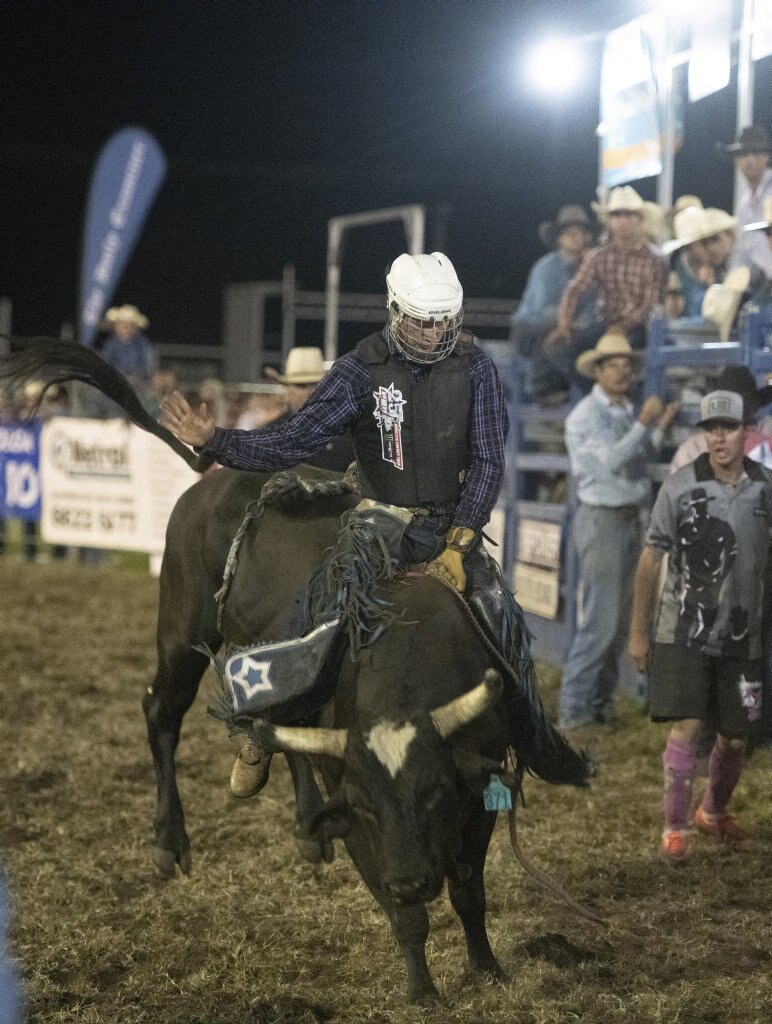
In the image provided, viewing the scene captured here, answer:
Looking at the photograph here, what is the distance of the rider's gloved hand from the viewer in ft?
11.9

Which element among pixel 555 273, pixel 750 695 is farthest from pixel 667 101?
pixel 750 695

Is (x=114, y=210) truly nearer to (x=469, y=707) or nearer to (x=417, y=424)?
(x=417, y=424)

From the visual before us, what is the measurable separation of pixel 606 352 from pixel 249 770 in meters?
3.53

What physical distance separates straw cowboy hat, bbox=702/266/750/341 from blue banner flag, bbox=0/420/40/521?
8763mm

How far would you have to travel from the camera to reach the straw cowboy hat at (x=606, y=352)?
6.69 metres

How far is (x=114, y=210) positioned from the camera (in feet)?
51.7

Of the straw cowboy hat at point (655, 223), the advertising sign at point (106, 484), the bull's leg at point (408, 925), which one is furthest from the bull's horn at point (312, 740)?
the advertising sign at point (106, 484)

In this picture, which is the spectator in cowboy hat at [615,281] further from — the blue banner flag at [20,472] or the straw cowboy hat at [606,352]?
the blue banner flag at [20,472]

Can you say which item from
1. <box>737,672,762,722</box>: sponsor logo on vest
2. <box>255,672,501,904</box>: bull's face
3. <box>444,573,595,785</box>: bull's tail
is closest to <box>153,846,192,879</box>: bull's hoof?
<box>444,573,595,785</box>: bull's tail

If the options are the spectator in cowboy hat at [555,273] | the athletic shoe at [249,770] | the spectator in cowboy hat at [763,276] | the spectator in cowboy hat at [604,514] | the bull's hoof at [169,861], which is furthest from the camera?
the spectator in cowboy hat at [555,273]

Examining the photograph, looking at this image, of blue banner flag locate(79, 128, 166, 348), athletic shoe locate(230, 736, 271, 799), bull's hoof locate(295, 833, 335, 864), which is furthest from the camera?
blue banner flag locate(79, 128, 166, 348)

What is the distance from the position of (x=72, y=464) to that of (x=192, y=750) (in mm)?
7185

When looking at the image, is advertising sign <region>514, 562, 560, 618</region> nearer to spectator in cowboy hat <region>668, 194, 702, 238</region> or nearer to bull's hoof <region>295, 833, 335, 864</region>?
spectator in cowboy hat <region>668, 194, 702, 238</region>

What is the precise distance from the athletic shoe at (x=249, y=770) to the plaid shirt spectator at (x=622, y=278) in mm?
4315
